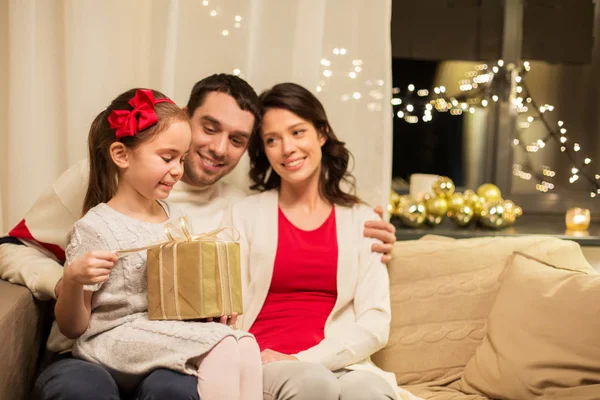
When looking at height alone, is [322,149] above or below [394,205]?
above

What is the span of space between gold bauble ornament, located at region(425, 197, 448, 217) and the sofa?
29cm

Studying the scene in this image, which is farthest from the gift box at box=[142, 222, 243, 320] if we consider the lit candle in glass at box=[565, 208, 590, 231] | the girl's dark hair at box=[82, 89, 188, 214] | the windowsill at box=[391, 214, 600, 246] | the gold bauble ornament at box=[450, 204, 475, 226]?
the lit candle in glass at box=[565, 208, 590, 231]

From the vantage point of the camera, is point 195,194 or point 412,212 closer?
point 195,194

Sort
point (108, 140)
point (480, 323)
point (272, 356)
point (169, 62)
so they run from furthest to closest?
point (169, 62) → point (480, 323) → point (272, 356) → point (108, 140)

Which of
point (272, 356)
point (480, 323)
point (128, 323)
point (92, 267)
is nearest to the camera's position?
point (92, 267)

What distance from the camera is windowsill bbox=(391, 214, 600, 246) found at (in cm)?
265

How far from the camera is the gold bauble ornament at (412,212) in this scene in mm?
2646

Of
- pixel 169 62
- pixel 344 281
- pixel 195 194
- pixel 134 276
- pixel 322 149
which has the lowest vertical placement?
pixel 344 281

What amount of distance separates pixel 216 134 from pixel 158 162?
478 millimetres

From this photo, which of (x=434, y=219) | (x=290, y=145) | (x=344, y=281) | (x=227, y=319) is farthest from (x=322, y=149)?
(x=227, y=319)

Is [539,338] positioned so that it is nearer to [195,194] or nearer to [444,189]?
[444,189]

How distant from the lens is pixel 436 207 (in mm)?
2686

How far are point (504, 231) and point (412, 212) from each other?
408 millimetres

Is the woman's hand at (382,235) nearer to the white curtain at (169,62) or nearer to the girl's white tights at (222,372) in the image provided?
the white curtain at (169,62)
